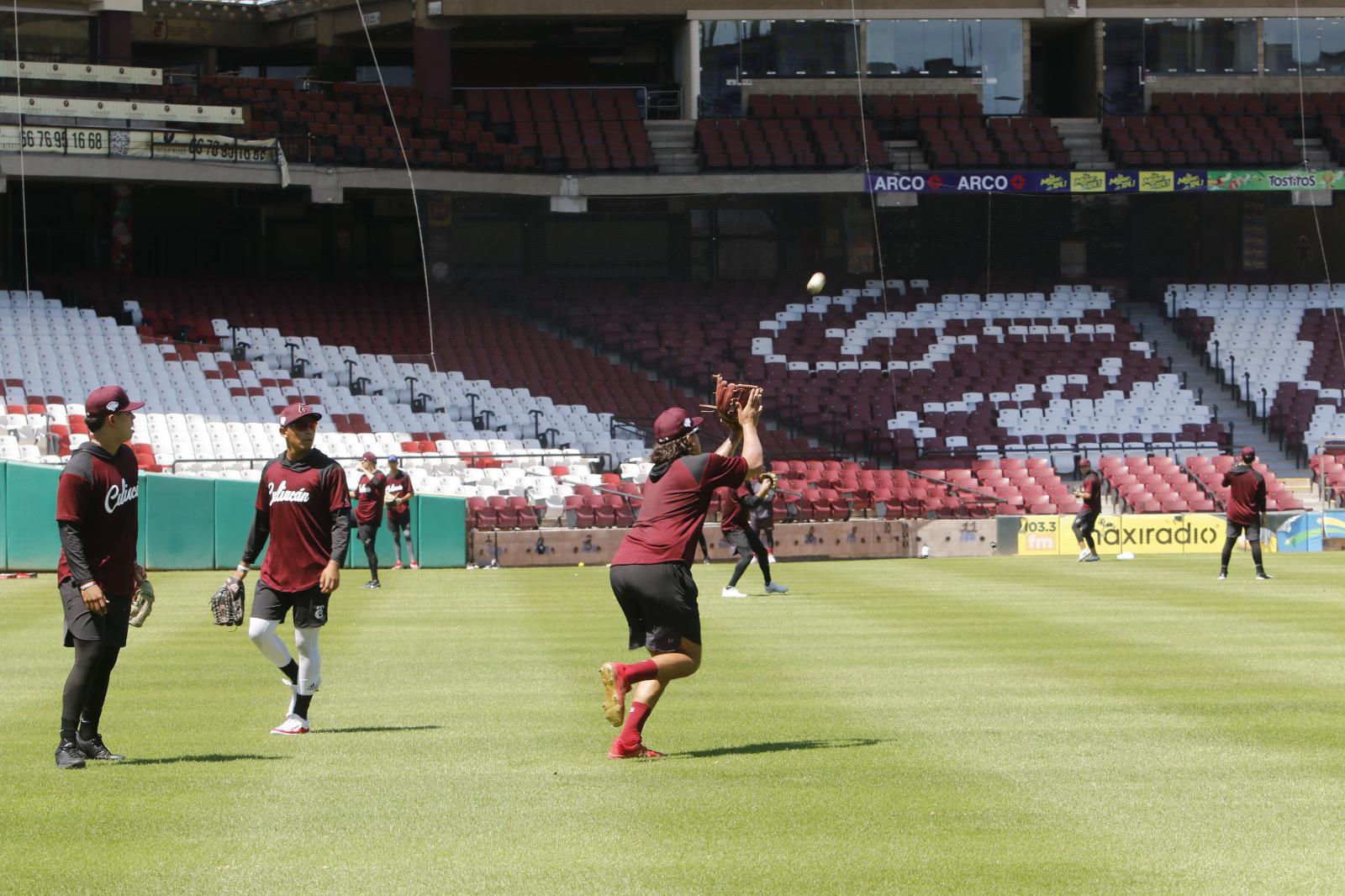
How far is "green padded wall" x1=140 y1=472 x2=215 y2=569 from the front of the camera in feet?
89.0

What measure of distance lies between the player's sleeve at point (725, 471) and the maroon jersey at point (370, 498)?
Result: 15175 mm

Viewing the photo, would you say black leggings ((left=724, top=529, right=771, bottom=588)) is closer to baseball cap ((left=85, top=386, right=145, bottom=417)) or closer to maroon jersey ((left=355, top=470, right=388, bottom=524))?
maroon jersey ((left=355, top=470, right=388, bottom=524))

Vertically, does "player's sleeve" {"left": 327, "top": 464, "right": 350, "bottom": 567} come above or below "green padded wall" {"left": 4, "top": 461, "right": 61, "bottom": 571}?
above

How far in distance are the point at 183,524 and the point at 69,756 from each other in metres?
19.0

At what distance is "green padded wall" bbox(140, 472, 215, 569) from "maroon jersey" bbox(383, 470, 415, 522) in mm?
3169

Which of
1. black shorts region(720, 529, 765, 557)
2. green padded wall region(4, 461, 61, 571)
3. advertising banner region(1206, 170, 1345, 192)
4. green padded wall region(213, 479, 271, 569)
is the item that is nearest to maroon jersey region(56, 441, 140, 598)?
black shorts region(720, 529, 765, 557)

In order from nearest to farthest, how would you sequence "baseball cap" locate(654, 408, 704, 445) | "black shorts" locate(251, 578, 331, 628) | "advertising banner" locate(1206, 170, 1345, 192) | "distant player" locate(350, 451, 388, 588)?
"baseball cap" locate(654, 408, 704, 445) < "black shorts" locate(251, 578, 331, 628) < "distant player" locate(350, 451, 388, 588) < "advertising banner" locate(1206, 170, 1345, 192)

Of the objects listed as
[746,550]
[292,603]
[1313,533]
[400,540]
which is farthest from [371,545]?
[1313,533]

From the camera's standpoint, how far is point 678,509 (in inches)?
368

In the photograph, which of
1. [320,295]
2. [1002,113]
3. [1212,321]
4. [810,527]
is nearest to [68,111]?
[320,295]

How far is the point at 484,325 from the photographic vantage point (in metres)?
43.0

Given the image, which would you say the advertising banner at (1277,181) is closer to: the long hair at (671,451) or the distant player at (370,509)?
the distant player at (370,509)

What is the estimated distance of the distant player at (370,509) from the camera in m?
23.6

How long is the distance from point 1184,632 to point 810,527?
50.1 feet
